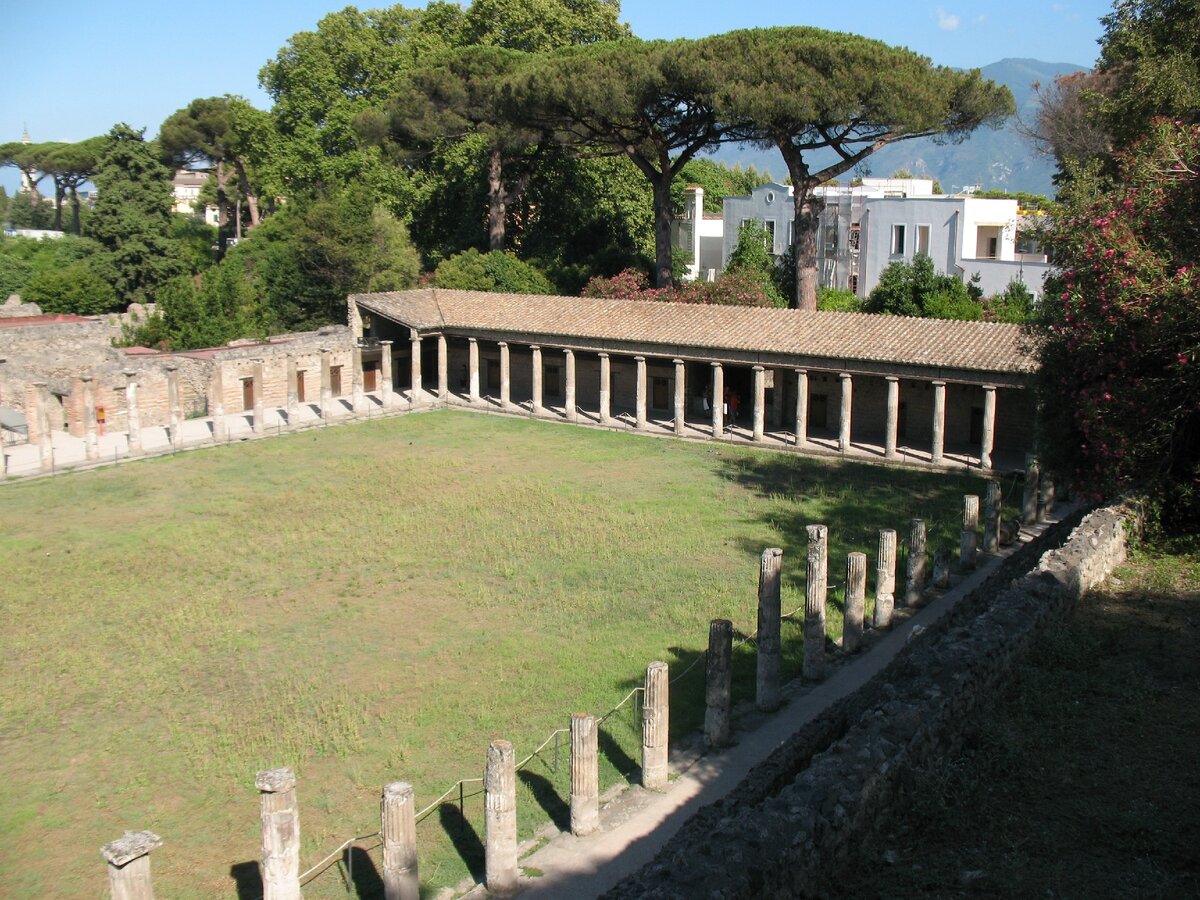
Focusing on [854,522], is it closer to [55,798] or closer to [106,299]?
[55,798]

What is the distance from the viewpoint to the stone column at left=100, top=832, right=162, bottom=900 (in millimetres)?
9469

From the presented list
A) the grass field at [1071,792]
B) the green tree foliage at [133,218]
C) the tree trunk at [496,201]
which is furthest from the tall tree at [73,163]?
the grass field at [1071,792]

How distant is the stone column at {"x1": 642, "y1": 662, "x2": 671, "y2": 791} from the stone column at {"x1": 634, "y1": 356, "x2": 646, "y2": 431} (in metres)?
22.1

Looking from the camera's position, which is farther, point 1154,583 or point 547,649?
point 547,649

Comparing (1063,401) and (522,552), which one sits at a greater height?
(1063,401)

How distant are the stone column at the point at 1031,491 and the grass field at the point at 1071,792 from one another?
11717 mm

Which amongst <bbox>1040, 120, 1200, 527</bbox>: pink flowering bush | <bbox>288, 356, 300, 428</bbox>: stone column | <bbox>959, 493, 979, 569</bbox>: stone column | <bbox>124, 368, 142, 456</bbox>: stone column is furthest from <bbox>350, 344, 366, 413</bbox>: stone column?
<bbox>1040, 120, 1200, 527</bbox>: pink flowering bush

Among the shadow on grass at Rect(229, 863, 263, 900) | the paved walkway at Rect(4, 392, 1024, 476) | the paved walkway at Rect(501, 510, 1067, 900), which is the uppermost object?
the paved walkway at Rect(4, 392, 1024, 476)

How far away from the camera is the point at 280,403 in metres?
39.1

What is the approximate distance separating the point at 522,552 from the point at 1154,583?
11.9 m

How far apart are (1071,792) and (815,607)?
7552 millimetres

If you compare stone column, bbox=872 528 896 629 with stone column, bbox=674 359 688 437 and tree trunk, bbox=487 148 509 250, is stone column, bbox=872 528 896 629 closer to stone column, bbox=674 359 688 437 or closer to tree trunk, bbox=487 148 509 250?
stone column, bbox=674 359 688 437

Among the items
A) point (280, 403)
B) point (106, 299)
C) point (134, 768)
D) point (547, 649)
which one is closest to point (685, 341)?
point (280, 403)

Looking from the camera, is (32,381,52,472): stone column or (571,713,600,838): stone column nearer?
(571,713,600,838): stone column
